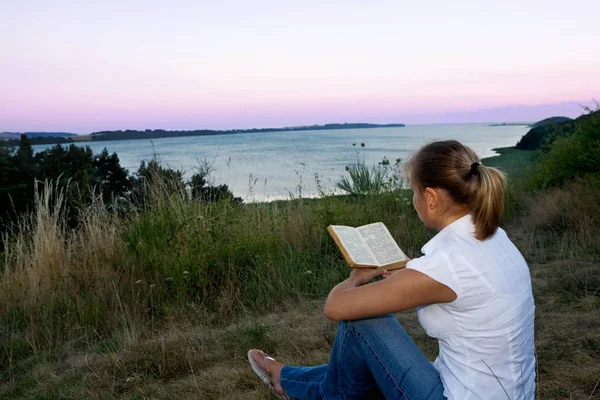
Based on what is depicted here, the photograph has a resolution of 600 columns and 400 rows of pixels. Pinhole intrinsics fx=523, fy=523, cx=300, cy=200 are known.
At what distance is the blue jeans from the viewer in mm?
1775

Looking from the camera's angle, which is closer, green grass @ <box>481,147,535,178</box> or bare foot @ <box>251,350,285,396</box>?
bare foot @ <box>251,350,285,396</box>

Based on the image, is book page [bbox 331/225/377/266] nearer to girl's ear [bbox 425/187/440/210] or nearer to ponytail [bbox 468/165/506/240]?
girl's ear [bbox 425/187/440/210]

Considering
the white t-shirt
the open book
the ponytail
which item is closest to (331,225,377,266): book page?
the open book

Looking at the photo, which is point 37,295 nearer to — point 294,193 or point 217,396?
point 217,396

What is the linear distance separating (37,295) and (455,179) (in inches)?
151

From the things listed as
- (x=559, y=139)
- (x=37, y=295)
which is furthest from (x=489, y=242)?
(x=559, y=139)

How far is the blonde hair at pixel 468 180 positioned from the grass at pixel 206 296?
1.31 metres

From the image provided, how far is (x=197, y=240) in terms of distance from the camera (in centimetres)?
453

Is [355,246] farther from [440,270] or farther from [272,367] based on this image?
[272,367]

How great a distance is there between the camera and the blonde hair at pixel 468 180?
1620 mm

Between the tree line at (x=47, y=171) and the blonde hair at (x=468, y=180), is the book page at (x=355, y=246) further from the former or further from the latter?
the tree line at (x=47, y=171)

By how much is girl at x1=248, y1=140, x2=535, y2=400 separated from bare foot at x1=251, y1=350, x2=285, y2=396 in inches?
30.3

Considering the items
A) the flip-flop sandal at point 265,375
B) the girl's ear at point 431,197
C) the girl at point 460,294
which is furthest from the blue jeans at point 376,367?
the girl's ear at point 431,197

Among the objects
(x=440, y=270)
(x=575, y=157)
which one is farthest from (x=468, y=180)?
(x=575, y=157)
